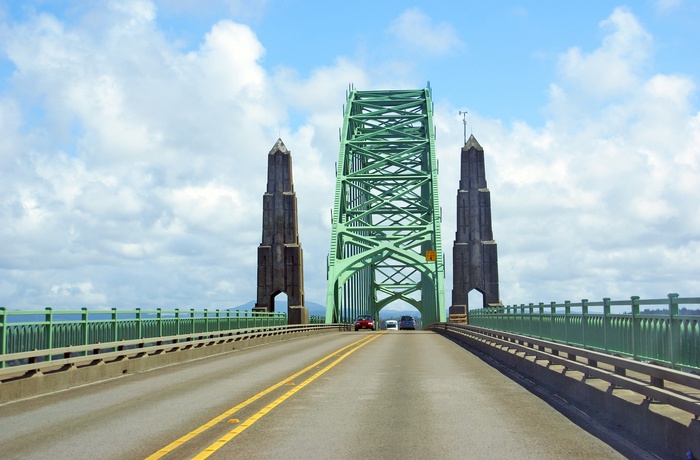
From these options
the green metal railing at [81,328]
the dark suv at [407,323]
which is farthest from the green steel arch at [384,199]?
the green metal railing at [81,328]

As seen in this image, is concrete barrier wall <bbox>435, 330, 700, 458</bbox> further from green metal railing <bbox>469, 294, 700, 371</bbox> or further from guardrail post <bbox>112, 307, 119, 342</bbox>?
guardrail post <bbox>112, 307, 119, 342</bbox>

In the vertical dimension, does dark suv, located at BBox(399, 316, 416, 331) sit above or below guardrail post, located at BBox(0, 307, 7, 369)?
below

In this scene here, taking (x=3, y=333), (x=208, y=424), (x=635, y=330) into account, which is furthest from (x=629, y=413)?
(x=3, y=333)

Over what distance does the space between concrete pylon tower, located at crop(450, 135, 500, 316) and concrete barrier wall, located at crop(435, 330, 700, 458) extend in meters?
67.9

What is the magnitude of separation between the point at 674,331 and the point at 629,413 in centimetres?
115

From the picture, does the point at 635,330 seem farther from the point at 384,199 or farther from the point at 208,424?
the point at 384,199

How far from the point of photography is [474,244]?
3364 inches

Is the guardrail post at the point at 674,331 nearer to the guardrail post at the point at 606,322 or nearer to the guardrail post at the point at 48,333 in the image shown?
the guardrail post at the point at 606,322

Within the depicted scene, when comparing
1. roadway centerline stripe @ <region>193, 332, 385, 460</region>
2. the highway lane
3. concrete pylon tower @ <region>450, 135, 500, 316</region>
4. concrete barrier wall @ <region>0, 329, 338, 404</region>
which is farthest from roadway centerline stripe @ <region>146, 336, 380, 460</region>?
concrete pylon tower @ <region>450, 135, 500, 316</region>

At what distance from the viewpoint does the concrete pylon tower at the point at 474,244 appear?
84.9 m

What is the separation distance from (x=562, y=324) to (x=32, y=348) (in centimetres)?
1056

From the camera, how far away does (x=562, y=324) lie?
59.7 ft

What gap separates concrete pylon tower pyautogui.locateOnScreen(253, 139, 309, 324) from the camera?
79312mm

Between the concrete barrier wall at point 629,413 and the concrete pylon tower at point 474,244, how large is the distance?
6795 cm
